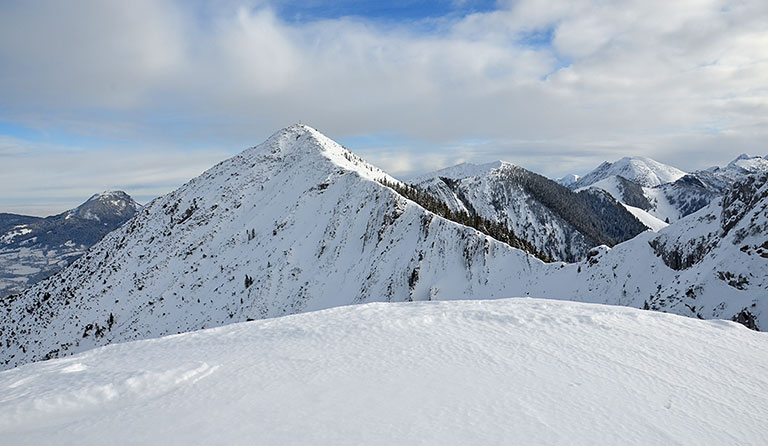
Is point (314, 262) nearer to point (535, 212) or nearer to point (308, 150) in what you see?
point (308, 150)

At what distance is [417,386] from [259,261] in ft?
227

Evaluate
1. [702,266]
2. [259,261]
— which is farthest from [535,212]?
[702,266]

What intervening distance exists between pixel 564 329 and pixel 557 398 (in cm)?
436

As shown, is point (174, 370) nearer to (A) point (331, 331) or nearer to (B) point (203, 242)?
(A) point (331, 331)

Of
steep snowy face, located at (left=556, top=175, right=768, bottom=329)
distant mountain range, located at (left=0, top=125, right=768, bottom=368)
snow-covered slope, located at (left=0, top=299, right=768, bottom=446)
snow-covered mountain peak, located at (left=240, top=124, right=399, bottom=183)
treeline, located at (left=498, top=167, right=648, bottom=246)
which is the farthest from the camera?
treeline, located at (left=498, top=167, right=648, bottom=246)

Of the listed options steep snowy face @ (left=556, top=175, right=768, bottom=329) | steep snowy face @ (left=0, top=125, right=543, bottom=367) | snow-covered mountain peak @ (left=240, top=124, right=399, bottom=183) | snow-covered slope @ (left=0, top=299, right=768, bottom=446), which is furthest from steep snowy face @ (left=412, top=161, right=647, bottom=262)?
snow-covered slope @ (left=0, top=299, right=768, bottom=446)

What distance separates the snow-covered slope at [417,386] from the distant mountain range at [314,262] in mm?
18572

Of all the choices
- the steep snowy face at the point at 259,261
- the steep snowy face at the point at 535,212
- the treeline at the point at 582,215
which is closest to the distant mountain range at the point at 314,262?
the steep snowy face at the point at 259,261

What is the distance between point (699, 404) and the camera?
276 inches

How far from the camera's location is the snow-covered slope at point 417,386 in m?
6.20

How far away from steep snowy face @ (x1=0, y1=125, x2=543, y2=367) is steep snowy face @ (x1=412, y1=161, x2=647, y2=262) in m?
65.0

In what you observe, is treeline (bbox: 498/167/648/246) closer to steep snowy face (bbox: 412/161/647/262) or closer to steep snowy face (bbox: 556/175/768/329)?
steep snowy face (bbox: 412/161/647/262)

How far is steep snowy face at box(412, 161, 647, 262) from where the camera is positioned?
137125mm

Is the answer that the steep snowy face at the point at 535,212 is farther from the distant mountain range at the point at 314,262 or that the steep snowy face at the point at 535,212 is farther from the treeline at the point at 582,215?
the distant mountain range at the point at 314,262
